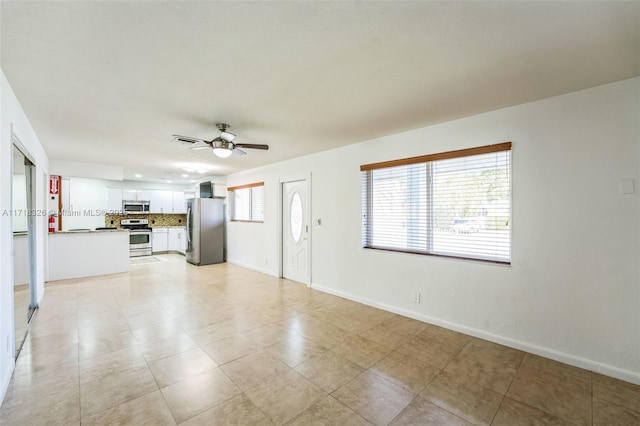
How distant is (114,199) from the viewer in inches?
307

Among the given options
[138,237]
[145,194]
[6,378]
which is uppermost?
[145,194]

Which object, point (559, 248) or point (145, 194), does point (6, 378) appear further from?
point (145, 194)

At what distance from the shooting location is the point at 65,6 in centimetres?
137

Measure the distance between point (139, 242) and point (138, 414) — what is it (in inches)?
294

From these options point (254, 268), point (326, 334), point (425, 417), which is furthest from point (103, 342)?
point (254, 268)

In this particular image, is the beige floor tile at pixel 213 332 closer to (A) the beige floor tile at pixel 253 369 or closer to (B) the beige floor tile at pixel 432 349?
(A) the beige floor tile at pixel 253 369

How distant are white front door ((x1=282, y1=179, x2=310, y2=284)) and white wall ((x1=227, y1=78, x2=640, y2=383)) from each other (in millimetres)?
2000

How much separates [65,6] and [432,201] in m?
3.40

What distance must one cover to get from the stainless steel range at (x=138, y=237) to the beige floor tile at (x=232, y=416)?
7647 millimetres

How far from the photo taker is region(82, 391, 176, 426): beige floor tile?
1.74 metres

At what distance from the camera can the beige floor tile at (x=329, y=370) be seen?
85.8 inches

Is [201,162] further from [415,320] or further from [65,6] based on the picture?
[415,320]

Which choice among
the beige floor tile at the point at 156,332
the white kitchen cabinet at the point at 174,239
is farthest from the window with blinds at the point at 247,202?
the beige floor tile at the point at 156,332

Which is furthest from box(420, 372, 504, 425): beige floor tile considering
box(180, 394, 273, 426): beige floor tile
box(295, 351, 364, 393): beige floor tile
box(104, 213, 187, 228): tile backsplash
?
box(104, 213, 187, 228): tile backsplash
